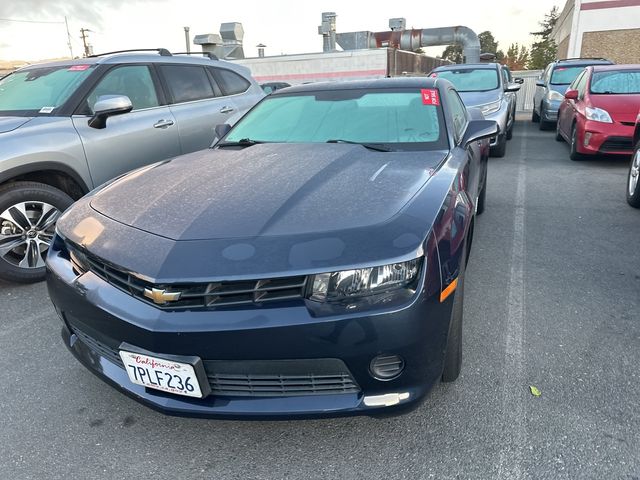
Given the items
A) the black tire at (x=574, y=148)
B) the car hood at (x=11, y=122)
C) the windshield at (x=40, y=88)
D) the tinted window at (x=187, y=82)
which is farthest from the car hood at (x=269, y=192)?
the black tire at (x=574, y=148)

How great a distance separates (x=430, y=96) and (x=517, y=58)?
222 feet

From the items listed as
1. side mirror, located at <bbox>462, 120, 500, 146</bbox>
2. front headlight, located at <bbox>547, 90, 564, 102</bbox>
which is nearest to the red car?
front headlight, located at <bbox>547, 90, 564, 102</bbox>

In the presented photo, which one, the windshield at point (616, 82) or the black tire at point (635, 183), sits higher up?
the windshield at point (616, 82)

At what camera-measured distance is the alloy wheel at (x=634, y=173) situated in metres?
5.03

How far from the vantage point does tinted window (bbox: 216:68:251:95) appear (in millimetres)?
5494

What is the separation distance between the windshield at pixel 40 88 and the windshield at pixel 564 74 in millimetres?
10795

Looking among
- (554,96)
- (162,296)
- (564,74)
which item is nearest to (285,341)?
(162,296)

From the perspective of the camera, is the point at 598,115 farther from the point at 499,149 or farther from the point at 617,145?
the point at 499,149

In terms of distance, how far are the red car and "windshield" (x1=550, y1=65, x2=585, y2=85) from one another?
338cm

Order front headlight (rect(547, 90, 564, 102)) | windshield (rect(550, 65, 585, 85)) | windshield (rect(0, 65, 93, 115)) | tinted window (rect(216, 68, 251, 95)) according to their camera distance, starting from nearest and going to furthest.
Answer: windshield (rect(0, 65, 93, 115)) < tinted window (rect(216, 68, 251, 95)) < front headlight (rect(547, 90, 564, 102)) < windshield (rect(550, 65, 585, 85))

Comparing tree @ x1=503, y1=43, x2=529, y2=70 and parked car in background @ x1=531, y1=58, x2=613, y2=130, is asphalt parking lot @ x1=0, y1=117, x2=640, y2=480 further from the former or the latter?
tree @ x1=503, y1=43, x2=529, y2=70

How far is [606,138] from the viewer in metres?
6.88

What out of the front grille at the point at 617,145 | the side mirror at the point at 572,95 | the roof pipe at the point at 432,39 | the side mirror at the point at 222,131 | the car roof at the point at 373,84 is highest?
the roof pipe at the point at 432,39

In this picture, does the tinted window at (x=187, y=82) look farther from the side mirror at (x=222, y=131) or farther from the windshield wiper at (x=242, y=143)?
the windshield wiper at (x=242, y=143)
